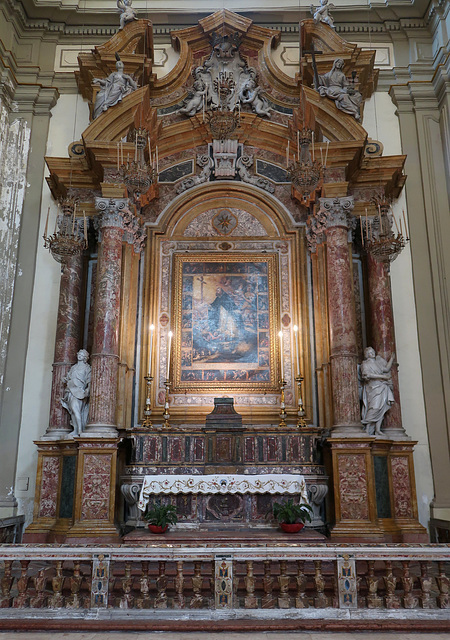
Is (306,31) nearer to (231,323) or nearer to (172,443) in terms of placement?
(231,323)

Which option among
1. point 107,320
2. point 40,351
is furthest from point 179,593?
point 40,351

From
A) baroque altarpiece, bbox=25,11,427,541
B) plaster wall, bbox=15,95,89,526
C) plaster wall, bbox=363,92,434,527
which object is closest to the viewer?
baroque altarpiece, bbox=25,11,427,541

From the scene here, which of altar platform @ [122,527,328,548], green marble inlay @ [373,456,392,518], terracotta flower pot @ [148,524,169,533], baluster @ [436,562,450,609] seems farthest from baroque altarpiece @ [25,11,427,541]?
baluster @ [436,562,450,609]

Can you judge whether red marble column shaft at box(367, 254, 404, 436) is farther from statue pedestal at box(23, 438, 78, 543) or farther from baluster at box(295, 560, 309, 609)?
statue pedestal at box(23, 438, 78, 543)

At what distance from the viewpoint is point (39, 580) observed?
5.09 meters

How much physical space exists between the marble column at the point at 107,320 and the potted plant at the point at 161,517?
4.10 ft

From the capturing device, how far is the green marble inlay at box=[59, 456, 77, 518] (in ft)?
Answer: 27.5

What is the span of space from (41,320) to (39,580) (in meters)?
5.45

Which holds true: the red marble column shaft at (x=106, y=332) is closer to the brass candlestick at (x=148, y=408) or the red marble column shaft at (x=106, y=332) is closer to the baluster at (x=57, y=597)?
the brass candlestick at (x=148, y=408)

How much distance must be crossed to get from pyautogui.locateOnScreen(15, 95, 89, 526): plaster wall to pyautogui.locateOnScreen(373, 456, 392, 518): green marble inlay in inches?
200

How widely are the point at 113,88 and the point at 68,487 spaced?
6.18 m

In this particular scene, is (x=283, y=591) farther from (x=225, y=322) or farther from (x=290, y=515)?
(x=225, y=322)

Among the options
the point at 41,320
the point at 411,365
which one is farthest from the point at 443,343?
the point at 41,320

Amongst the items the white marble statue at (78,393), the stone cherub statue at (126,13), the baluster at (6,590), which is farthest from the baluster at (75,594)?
the stone cherub statue at (126,13)
